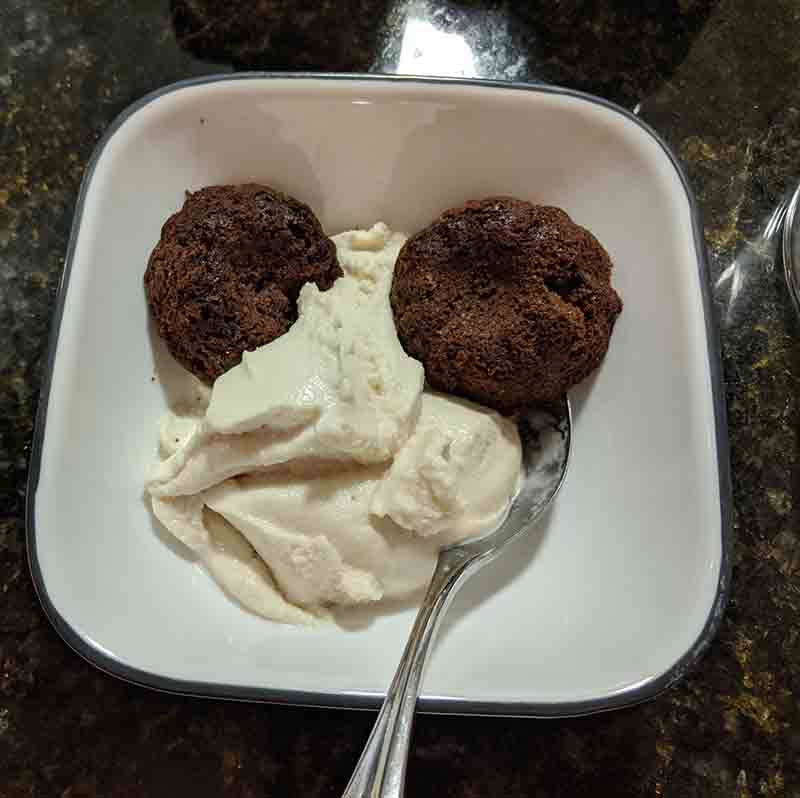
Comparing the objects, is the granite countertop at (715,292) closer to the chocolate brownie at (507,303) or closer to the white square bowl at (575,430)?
the white square bowl at (575,430)

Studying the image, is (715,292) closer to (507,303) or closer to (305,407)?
(507,303)

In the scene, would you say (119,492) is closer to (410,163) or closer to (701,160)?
(410,163)

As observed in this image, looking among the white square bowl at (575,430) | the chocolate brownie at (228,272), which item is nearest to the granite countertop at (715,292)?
the white square bowl at (575,430)

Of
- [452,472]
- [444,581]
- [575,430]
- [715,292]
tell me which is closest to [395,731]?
[444,581]

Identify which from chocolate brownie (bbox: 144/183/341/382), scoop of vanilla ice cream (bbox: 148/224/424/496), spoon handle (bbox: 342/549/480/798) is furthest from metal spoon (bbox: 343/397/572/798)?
chocolate brownie (bbox: 144/183/341/382)

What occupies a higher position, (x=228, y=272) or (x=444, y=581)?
(x=228, y=272)

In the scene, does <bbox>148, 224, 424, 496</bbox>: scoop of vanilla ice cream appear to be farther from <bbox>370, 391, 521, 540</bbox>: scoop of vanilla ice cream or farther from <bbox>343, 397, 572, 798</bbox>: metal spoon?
<bbox>343, 397, 572, 798</bbox>: metal spoon
